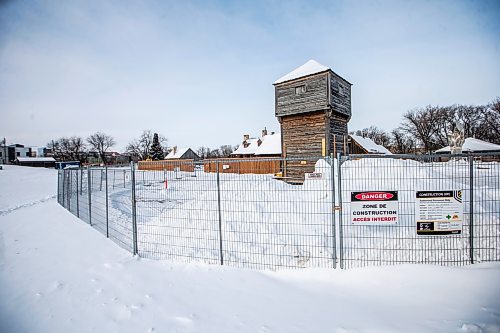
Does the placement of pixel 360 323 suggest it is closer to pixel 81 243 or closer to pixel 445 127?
pixel 81 243

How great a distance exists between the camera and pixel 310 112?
21188mm

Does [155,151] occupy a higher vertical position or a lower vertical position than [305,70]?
lower

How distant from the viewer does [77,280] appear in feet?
15.2

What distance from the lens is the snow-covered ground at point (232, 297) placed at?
11.1 feet

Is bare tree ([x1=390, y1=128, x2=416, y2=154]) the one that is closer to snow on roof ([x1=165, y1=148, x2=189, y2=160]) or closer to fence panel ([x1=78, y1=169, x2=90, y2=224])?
snow on roof ([x1=165, y1=148, x2=189, y2=160])

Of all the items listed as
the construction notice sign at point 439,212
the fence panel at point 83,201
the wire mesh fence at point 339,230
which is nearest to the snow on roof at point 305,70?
the wire mesh fence at point 339,230

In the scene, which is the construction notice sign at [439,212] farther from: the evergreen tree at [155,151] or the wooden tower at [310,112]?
the evergreen tree at [155,151]

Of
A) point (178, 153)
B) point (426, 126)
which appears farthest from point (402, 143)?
point (178, 153)

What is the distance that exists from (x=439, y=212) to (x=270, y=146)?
40.8 meters

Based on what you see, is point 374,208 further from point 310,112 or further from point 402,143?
point 402,143

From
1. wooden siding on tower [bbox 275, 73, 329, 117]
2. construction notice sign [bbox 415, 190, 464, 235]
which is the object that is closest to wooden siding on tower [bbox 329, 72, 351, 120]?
wooden siding on tower [bbox 275, 73, 329, 117]

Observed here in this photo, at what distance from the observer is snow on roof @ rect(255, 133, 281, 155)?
4397 cm

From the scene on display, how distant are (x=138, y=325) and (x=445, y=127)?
82499mm

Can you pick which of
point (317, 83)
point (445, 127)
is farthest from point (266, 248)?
point (445, 127)
